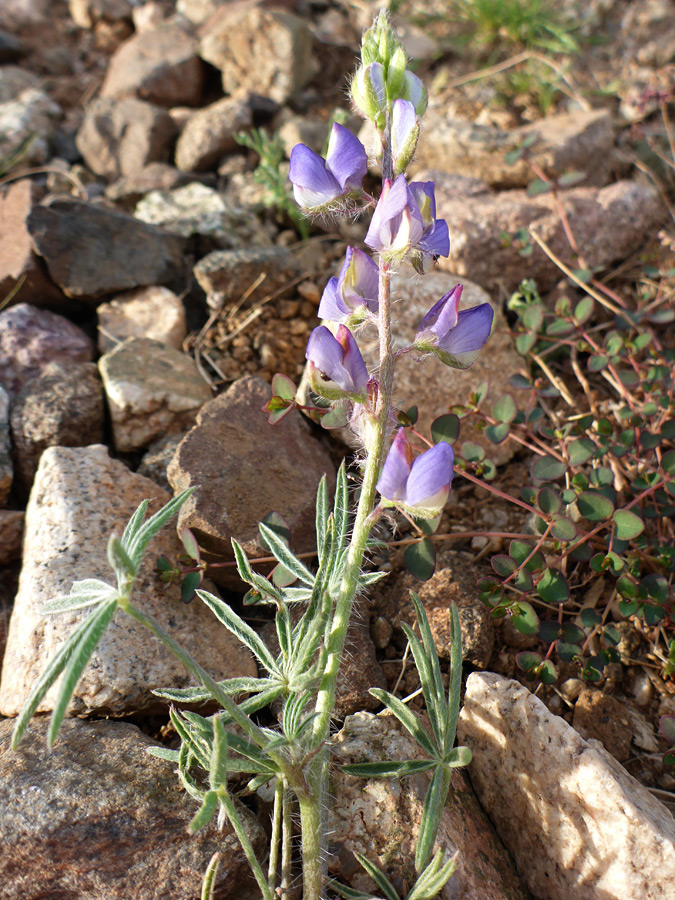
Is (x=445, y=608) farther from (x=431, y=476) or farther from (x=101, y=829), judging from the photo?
(x=101, y=829)

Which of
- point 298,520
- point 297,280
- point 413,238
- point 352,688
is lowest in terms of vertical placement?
point 352,688

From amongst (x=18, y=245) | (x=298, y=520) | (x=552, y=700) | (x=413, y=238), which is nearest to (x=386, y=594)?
(x=298, y=520)

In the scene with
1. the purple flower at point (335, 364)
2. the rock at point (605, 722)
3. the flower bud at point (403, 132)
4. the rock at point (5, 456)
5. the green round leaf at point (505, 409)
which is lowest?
the rock at point (5, 456)

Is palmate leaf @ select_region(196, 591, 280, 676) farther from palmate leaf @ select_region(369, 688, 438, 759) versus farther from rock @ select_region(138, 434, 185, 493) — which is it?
rock @ select_region(138, 434, 185, 493)

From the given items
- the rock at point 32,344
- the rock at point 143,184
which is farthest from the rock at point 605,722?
the rock at point 143,184

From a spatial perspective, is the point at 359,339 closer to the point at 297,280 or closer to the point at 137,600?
the point at 297,280

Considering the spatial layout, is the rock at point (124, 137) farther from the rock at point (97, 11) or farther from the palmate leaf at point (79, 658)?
the palmate leaf at point (79, 658)

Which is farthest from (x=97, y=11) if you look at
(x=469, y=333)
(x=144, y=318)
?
(x=469, y=333)
